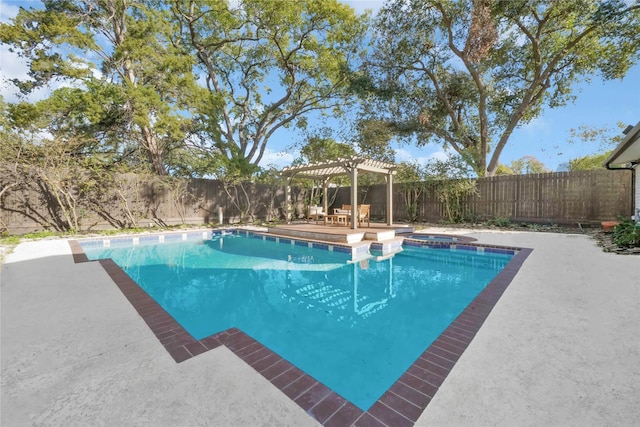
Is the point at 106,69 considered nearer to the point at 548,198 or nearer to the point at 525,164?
the point at 548,198

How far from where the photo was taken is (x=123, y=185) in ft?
35.2

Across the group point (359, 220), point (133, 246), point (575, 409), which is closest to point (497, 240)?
point (359, 220)

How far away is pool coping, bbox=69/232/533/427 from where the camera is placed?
161cm

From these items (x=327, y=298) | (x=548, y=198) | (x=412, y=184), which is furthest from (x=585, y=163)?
(x=327, y=298)

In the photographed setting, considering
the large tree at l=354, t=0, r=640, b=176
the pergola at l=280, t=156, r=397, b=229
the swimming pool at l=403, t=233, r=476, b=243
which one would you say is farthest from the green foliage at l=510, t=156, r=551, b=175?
the swimming pool at l=403, t=233, r=476, b=243

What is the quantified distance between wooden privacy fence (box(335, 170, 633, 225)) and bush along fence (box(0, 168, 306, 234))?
29.4ft

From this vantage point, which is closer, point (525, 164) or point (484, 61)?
point (484, 61)

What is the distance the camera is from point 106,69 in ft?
39.1

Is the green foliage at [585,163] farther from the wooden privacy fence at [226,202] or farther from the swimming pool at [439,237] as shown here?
the swimming pool at [439,237]

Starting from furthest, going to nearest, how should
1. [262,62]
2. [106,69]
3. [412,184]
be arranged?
[262,62] < [412,184] < [106,69]

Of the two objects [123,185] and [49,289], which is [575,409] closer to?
[49,289]

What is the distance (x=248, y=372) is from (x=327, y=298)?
95.7 inches

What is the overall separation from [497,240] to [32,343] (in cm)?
921

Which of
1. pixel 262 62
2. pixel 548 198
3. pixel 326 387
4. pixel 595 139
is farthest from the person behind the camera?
pixel 262 62
